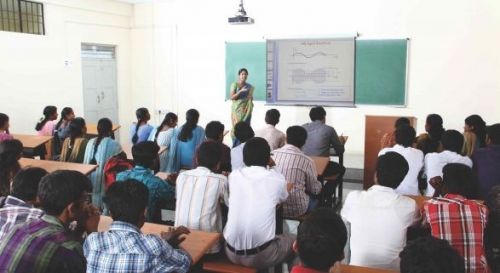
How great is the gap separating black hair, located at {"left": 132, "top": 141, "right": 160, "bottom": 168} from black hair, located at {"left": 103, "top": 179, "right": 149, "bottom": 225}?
3.25 ft

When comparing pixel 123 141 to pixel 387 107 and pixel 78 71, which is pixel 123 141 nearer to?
pixel 78 71

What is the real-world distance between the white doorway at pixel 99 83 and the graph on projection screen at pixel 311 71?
10.3 ft

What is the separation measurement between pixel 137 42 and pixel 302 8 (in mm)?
3478

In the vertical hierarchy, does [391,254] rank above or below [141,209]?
below

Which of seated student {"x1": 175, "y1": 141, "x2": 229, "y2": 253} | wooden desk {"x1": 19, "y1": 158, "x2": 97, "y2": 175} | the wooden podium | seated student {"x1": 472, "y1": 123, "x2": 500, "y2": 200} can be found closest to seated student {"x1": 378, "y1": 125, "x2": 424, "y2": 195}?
seated student {"x1": 472, "y1": 123, "x2": 500, "y2": 200}

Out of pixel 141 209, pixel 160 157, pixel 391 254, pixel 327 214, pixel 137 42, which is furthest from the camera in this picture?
pixel 137 42

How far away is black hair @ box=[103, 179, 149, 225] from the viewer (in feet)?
5.80

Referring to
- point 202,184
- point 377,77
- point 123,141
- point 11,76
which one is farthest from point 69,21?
point 202,184

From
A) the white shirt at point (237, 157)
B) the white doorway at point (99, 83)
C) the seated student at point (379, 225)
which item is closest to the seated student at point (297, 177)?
the white shirt at point (237, 157)

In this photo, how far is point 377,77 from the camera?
725cm

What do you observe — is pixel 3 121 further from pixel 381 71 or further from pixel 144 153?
pixel 381 71

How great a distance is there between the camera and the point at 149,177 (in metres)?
2.86

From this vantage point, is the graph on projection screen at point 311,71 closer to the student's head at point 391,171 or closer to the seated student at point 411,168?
the seated student at point 411,168

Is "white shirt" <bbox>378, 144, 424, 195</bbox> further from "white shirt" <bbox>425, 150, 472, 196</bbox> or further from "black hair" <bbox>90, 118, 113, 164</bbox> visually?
"black hair" <bbox>90, 118, 113, 164</bbox>
